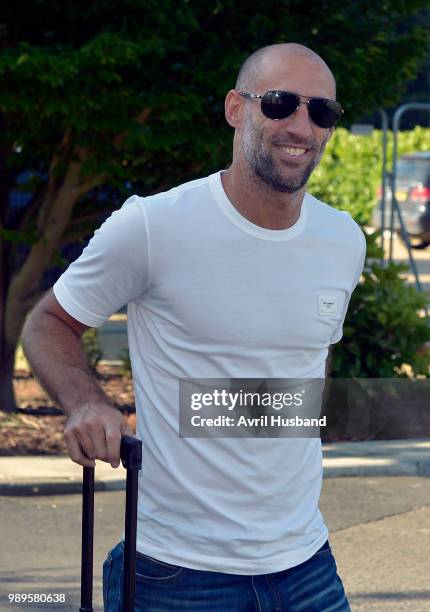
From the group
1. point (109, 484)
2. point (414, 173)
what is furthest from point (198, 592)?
point (414, 173)

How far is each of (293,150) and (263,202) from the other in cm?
13

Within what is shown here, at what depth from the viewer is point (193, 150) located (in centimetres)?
980

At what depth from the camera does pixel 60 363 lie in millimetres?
2734

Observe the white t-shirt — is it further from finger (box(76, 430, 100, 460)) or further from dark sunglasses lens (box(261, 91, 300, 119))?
finger (box(76, 430, 100, 460))

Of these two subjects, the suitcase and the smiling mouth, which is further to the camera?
the smiling mouth

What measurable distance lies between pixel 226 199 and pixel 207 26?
6.59 metres

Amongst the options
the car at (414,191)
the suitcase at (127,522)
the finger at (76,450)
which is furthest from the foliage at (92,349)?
the car at (414,191)

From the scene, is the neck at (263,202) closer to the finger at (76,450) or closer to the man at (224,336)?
the man at (224,336)

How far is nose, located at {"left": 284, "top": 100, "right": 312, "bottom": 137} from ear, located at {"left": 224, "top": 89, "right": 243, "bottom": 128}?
0.58 feet

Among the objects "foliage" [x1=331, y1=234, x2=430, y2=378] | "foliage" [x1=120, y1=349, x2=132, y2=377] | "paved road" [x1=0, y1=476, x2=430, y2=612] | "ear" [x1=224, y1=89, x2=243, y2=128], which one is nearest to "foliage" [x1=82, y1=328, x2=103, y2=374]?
"foliage" [x1=120, y1=349, x2=132, y2=377]

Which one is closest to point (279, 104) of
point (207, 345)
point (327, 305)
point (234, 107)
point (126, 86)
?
point (234, 107)

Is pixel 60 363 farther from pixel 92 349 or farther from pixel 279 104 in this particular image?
pixel 92 349

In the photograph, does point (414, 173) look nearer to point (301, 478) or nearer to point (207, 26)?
point (207, 26)

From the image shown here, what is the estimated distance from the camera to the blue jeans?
278cm
